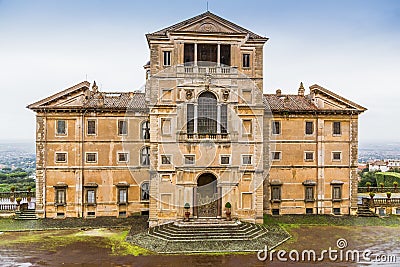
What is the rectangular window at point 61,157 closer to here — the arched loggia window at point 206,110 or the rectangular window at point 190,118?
the rectangular window at point 190,118

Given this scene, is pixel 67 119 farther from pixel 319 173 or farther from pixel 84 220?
pixel 319 173

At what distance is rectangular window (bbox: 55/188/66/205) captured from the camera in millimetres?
37719

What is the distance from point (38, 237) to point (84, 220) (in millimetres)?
6034

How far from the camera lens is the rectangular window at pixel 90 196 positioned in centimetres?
3806

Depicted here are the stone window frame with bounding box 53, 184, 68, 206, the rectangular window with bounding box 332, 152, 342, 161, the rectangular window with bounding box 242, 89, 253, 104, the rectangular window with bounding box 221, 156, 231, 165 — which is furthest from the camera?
the rectangular window with bounding box 332, 152, 342, 161

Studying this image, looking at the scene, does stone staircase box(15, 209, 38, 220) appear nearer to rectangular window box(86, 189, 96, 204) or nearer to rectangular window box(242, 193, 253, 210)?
rectangular window box(86, 189, 96, 204)

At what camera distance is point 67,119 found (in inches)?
1489

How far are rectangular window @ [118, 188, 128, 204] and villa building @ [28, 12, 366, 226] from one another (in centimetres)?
10

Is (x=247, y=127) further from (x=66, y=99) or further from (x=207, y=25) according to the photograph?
(x=66, y=99)

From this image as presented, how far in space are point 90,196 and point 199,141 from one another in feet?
40.2

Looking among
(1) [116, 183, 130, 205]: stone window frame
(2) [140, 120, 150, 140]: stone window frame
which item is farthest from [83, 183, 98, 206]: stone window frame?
(2) [140, 120, 150, 140]: stone window frame

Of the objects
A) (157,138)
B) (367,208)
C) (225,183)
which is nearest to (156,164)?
(157,138)

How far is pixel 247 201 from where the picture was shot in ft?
112

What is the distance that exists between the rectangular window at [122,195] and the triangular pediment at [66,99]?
870 centimetres
